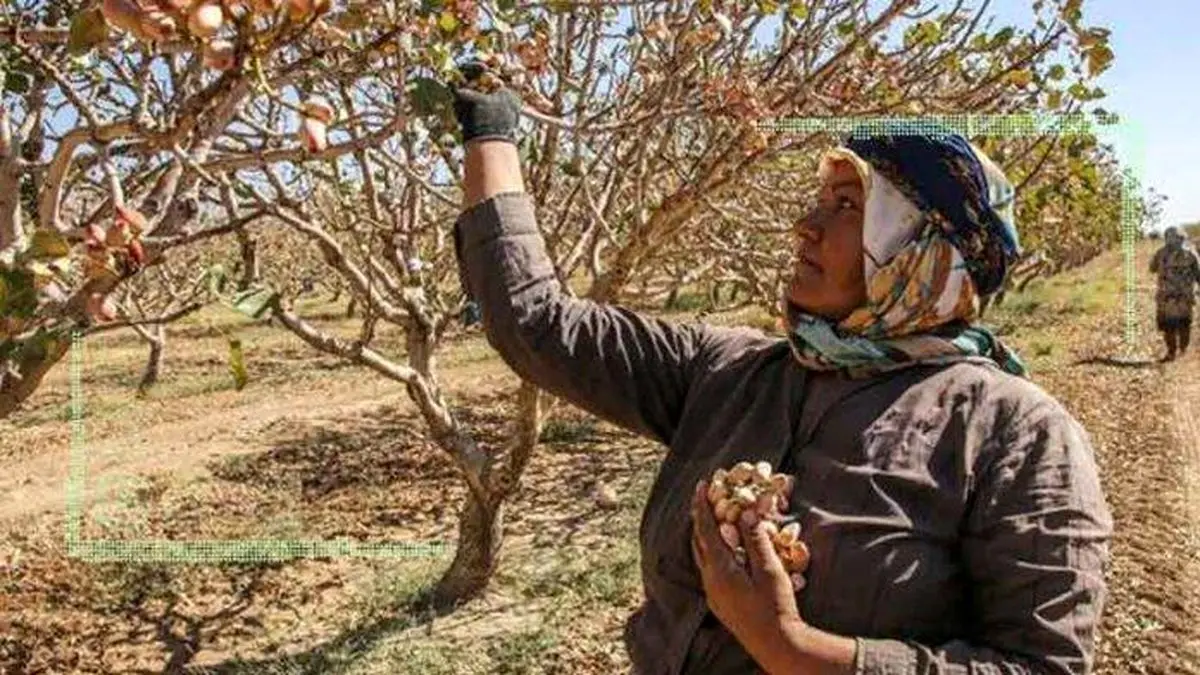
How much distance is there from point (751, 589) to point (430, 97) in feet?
3.15

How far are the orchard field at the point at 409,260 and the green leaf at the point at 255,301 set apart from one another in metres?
0.01

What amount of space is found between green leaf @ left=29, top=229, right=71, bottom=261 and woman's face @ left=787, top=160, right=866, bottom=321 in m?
1.05

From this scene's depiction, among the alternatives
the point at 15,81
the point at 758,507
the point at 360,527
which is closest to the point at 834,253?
the point at 758,507

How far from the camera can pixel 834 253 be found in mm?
1712

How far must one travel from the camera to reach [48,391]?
52.2 ft

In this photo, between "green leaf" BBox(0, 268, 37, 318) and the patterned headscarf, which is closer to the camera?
"green leaf" BBox(0, 268, 37, 318)

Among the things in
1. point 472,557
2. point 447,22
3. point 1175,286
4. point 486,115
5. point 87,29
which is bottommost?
point 472,557

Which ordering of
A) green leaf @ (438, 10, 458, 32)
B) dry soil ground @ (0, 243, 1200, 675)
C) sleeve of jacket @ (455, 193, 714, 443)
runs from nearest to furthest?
sleeve of jacket @ (455, 193, 714, 443), green leaf @ (438, 10, 458, 32), dry soil ground @ (0, 243, 1200, 675)

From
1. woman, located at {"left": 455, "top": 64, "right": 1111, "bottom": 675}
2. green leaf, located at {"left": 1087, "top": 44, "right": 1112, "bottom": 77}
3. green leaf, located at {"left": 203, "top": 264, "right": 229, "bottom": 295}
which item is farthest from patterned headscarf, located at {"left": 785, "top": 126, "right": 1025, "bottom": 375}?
green leaf, located at {"left": 1087, "top": 44, "right": 1112, "bottom": 77}

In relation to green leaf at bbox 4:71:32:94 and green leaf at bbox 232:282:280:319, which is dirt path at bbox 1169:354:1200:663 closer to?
green leaf at bbox 232:282:280:319

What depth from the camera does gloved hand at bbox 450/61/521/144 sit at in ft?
6.10

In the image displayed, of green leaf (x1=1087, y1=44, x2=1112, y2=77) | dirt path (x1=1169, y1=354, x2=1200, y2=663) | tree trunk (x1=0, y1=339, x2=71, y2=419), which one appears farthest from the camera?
dirt path (x1=1169, y1=354, x2=1200, y2=663)

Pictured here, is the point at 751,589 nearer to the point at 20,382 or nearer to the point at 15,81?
the point at 20,382

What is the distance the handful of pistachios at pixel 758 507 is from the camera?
1496mm
